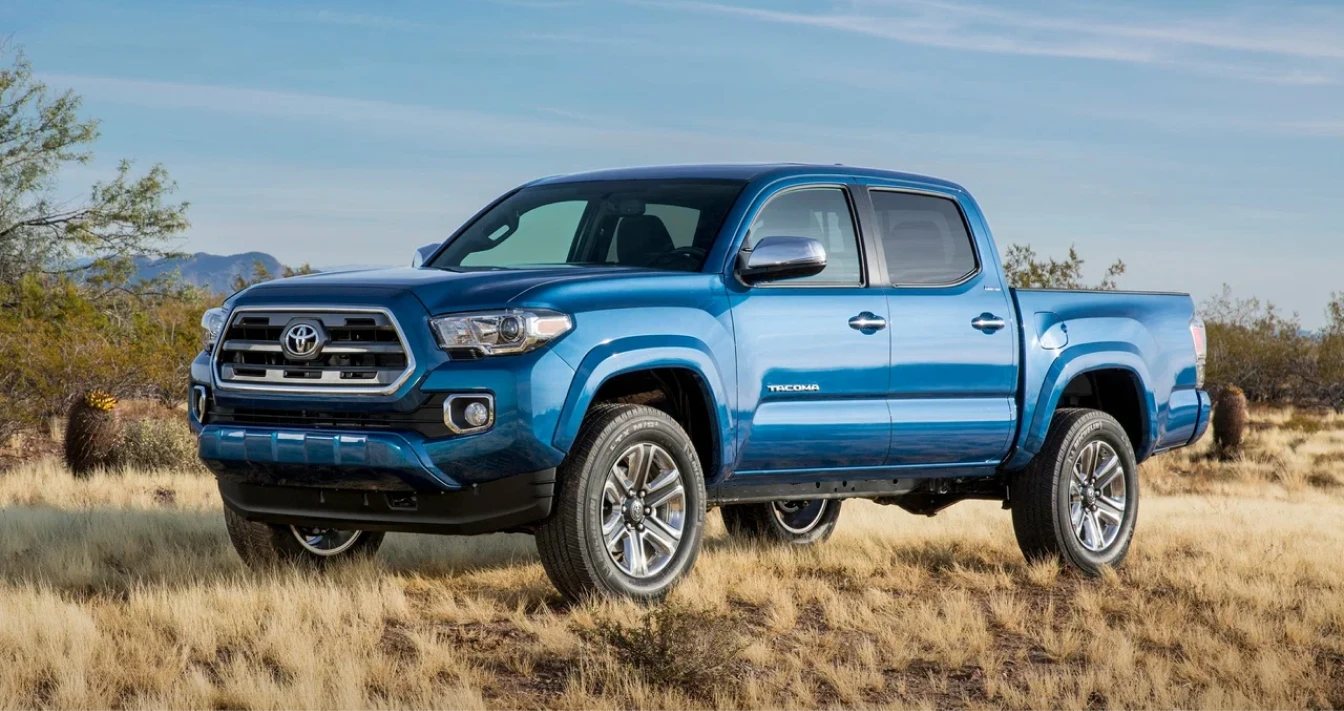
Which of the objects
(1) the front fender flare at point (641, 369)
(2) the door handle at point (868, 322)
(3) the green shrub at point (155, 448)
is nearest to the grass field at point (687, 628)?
(1) the front fender flare at point (641, 369)

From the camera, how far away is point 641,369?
6840mm

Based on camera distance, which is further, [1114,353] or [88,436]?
[88,436]

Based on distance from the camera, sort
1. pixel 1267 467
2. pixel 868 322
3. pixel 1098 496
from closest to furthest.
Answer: pixel 868 322, pixel 1098 496, pixel 1267 467

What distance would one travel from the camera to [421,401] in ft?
21.0

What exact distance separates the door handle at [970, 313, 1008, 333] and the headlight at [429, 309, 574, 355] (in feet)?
9.34

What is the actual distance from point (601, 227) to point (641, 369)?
1.42 metres

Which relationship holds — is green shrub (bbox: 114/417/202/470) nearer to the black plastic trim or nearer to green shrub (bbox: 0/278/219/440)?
green shrub (bbox: 0/278/219/440)

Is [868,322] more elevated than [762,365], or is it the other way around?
[868,322]

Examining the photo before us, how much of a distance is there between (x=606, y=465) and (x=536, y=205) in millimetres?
2125

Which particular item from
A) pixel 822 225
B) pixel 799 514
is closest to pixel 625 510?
pixel 822 225

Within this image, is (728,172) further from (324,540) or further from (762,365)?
(324,540)

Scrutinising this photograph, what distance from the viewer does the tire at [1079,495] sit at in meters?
8.90

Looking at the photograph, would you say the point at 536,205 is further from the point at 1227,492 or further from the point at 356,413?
the point at 1227,492

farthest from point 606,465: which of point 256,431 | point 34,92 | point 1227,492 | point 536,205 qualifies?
point 34,92
